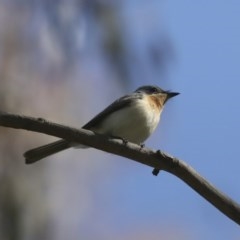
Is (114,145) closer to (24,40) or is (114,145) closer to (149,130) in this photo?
(24,40)

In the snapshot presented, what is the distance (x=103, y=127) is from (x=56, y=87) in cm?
117

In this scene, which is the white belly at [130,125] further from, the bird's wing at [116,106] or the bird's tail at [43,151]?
the bird's tail at [43,151]

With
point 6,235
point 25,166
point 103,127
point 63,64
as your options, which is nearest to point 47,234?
point 6,235

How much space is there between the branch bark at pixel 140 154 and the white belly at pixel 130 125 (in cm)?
106

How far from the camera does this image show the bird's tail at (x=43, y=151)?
7.88 ft

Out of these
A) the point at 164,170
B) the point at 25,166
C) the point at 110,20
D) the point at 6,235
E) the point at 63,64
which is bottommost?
the point at 6,235

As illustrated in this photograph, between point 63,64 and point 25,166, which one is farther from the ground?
point 63,64

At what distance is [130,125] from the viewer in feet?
11.2

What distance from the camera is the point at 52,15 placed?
212cm

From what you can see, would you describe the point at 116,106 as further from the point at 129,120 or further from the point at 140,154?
the point at 140,154

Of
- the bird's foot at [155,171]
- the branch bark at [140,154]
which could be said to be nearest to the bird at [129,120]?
the bird's foot at [155,171]

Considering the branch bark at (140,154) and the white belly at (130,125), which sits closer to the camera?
the branch bark at (140,154)

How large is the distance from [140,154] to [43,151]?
56 cm

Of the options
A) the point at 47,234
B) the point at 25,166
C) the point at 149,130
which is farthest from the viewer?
the point at 149,130
